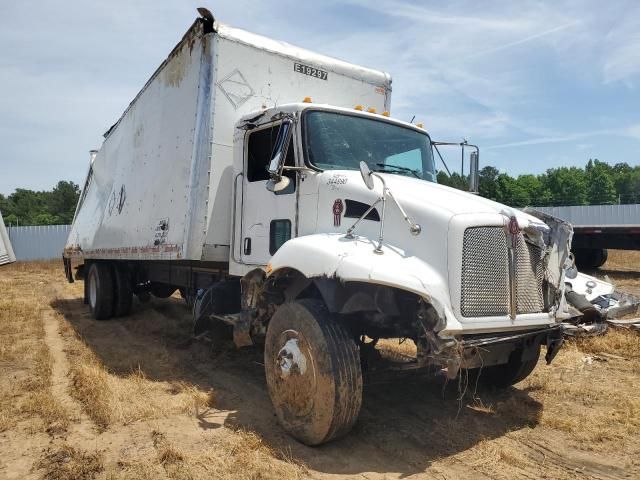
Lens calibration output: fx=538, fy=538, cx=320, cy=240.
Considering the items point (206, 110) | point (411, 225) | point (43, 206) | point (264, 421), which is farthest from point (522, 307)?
point (43, 206)

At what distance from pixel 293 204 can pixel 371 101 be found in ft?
8.16

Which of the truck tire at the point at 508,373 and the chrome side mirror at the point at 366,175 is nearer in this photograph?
the chrome side mirror at the point at 366,175

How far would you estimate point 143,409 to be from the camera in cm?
466

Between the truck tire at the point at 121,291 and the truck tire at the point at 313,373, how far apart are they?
6.25 meters

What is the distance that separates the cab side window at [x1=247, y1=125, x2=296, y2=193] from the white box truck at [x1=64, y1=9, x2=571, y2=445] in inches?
0.8

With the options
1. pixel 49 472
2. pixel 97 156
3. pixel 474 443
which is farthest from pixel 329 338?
pixel 97 156

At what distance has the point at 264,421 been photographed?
178 inches

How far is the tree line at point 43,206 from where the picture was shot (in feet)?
208

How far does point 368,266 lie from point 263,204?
2.15m

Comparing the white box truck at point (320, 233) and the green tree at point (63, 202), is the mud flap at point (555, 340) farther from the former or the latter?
the green tree at point (63, 202)

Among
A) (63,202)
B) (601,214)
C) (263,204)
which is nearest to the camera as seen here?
(263,204)

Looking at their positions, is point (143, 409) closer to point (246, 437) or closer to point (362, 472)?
point (246, 437)

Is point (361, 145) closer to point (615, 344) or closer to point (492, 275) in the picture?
point (492, 275)

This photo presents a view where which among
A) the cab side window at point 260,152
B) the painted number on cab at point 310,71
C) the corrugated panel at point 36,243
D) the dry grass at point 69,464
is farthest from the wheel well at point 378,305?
the corrugated panel at point 36,243
